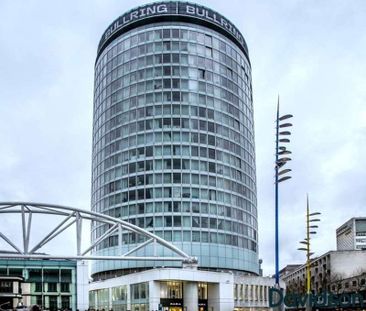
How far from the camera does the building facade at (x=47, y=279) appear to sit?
221 ft

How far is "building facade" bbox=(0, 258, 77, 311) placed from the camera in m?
67.3

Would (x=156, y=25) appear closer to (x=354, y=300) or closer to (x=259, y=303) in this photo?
(x=259, y=303)

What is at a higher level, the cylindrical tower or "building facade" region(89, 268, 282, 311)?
the cylindrical tower

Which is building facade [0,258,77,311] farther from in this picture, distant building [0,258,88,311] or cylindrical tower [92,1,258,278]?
cylindrical tower [92,1,258,278]

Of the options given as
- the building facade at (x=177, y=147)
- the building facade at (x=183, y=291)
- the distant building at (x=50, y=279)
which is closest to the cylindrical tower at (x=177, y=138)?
the building facade at (x=177, y=147)

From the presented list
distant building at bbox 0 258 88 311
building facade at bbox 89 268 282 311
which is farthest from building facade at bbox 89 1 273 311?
distant building at bbox 0 258 88 311

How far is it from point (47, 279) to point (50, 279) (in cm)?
45

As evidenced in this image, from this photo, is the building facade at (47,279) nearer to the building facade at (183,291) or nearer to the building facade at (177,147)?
the building facade at (183,291)

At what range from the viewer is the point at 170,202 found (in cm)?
10706

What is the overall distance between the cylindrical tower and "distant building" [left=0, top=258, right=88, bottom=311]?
35.4 m

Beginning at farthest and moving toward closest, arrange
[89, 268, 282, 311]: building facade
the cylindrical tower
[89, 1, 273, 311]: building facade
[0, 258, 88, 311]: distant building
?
1. the cylindrical tower
2. [89, 1, 273, 311]: building facade
3. [89, 268, 282, 311]: building facade
4. [0, 258, 88, 311]: distant building

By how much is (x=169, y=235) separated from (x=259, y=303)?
18.4 m

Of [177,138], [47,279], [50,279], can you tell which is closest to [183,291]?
[177,138]

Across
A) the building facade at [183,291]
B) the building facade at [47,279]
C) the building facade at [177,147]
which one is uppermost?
the building facade at [177,147]
